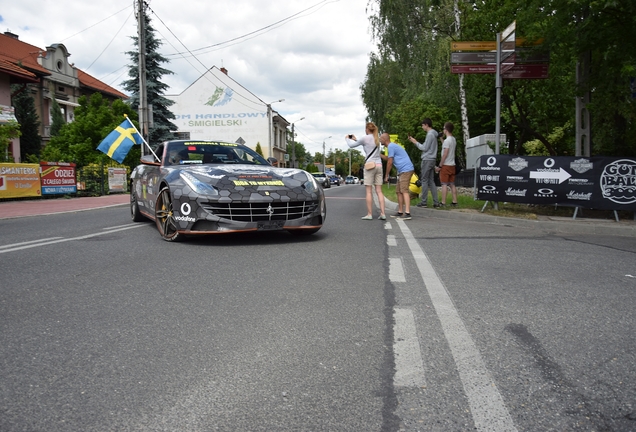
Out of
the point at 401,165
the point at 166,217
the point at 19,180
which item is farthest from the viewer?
the point at 19,180

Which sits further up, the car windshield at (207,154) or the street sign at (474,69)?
the street sign at (474,69)

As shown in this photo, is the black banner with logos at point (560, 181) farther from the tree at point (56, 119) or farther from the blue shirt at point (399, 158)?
the tree at point (56, 119)

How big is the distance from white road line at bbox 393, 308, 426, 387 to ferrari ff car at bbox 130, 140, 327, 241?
3.11m

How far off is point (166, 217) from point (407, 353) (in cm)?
475

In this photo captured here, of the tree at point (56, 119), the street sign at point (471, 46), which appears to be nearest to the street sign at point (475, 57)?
the street sign at point (471, 46)

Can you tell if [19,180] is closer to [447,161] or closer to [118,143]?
[118,143]

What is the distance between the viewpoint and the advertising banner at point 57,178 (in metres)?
19.1

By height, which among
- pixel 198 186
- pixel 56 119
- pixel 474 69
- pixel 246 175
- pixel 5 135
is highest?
pixel 56 119

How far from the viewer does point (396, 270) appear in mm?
5141

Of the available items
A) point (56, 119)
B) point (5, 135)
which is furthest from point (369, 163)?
point (56, 119)

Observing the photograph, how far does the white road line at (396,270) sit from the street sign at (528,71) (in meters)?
8.29

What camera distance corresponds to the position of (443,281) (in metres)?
4.68

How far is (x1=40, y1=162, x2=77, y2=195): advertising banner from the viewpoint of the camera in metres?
19.1

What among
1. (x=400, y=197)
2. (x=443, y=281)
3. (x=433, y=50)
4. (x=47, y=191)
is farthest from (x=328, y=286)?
(x=433, y=50)
